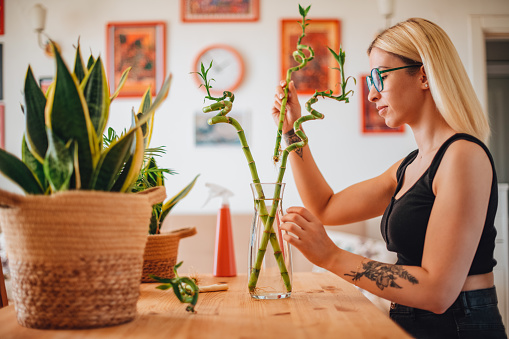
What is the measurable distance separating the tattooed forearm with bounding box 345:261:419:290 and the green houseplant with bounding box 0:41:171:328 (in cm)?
51

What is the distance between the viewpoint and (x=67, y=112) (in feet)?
2.37

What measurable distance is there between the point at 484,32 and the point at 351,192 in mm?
2660

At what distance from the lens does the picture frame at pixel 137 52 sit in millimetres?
3521

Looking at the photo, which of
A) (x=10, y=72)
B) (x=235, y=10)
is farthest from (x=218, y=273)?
(x=10, y=72)

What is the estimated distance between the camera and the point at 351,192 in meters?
1.65

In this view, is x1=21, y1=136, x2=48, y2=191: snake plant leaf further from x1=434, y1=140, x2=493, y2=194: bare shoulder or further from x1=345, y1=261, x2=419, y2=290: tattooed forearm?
x1=434, y1=140, x2=493, y2=194: bare shoulder

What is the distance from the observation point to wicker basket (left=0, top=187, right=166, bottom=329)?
2.30 ft

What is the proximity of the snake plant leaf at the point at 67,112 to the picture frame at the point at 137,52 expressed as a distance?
2.88 m

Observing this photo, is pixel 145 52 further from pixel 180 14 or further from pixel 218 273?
pixel 218 273

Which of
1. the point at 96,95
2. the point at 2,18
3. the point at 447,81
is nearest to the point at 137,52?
the point at 2,18

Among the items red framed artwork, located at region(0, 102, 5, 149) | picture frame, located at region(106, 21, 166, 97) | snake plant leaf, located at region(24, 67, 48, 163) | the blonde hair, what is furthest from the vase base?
red framed artwork, located at region(0, 102, 5, 149)

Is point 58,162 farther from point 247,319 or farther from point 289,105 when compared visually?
point 289,105

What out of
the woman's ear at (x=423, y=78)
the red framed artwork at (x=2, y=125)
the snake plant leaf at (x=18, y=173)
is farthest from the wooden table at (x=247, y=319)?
the red framed artwork at (x=2, y=125)

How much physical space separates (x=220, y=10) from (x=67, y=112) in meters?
3.02
